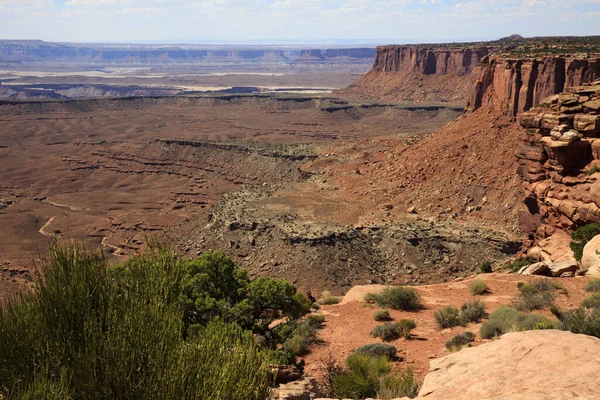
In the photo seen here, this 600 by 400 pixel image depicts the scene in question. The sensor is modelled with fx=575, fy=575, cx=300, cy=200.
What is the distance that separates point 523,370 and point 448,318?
9.97 metres

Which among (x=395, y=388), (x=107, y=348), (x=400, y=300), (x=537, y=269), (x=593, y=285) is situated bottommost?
(x=400, y=300)

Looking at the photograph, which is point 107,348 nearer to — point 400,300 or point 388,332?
point 388,332

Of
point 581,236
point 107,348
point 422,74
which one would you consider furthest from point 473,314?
point 422,74

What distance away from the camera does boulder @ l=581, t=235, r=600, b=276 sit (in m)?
21.5

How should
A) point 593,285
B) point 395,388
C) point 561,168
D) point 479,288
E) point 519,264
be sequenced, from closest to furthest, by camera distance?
1. point 395,388
2. point 593,285
3. point 479,288
4. point 561,168
5. point 519,264

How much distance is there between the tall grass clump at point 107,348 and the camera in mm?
8180

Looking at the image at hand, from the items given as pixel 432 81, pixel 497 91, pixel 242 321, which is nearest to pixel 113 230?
pixel 497 91

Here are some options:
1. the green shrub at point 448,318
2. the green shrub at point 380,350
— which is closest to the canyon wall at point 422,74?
the green shrub at point 448,318

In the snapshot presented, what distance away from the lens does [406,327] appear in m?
18.6

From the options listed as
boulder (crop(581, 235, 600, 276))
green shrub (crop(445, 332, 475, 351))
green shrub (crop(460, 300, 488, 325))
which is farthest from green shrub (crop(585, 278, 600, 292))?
green shrub (crop(445, 332, 475, 351))

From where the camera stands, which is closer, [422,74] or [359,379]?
[359,379]

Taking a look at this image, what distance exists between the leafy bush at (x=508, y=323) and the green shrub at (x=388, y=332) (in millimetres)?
2743

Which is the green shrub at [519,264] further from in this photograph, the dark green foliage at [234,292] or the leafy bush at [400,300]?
the dark green foliage at [234,292]

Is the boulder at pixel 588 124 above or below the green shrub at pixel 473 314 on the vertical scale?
above
